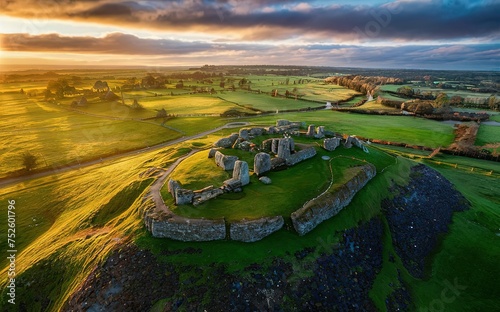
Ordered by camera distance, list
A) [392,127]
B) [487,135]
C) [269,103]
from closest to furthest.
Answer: [487,135], [392,127], [269,103]

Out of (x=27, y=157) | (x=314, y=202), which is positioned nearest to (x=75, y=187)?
(x=27, y=157)

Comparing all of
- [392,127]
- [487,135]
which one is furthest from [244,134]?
[487,135]

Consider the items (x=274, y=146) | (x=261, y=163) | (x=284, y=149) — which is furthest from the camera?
(x=274, y=146)

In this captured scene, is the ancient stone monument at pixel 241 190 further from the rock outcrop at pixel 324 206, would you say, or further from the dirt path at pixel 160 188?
the dirt path at pixel 160 188

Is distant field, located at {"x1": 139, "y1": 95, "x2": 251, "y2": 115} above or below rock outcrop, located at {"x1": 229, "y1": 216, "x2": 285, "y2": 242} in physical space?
below

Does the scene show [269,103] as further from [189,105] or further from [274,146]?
[274,146]

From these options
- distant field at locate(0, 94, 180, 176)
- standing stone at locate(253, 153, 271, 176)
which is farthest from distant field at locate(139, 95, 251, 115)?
standing stone at locate(253, 153, 271, 176)

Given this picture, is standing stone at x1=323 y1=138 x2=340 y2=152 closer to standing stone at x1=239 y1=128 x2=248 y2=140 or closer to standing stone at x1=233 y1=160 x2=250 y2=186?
standing stone at x1=239 y1=128 x2=248 y2=140
